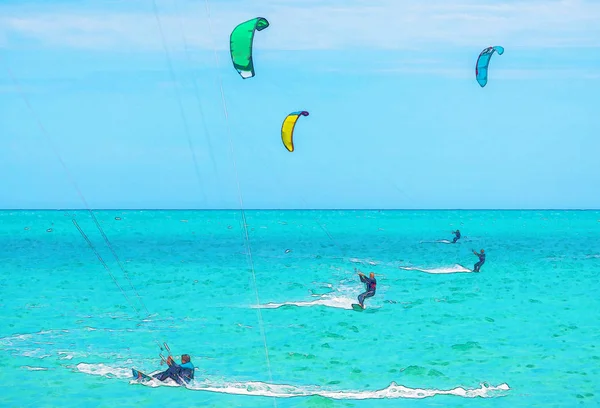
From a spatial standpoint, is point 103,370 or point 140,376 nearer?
point 140,376

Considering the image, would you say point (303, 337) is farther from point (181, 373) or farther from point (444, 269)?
point (444, 269)

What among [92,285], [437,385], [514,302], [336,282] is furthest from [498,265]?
[437,385]

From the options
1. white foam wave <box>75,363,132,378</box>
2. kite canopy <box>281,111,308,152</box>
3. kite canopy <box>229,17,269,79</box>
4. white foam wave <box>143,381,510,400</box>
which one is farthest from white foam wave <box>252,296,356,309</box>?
kite canopy <box>229,17,269,79</box>

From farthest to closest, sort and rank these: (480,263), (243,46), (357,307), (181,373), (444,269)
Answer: (444,269), (480,263), (357,307), (243,46), (181,373)

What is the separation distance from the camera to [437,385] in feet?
55.0

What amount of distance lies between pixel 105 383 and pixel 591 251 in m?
53.9

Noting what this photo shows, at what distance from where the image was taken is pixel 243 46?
17797 millimetres

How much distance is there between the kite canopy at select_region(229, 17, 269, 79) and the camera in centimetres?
1775

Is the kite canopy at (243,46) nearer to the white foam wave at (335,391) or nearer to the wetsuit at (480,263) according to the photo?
the white foam wave at (335,391)

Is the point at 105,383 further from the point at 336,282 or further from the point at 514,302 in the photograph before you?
the point at 336,282

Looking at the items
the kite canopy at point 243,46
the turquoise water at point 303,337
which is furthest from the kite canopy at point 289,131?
the turquoise water at point 303,337


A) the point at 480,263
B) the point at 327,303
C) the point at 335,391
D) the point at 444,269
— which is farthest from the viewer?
the point at 444,269

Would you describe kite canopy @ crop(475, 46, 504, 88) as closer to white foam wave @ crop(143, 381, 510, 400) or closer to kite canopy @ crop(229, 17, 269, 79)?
kite canopy @ crop(229, 17, 269, 79)

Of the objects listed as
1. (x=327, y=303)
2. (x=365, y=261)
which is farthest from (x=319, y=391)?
(x=365, y=261)
